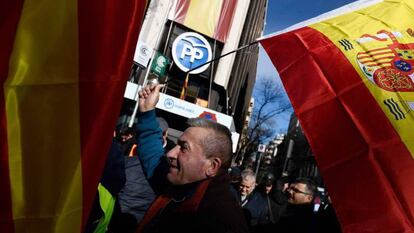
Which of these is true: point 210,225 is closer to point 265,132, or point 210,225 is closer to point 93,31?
point 93,31

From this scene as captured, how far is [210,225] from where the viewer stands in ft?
5.74

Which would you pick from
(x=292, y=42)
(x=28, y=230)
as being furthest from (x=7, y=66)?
(x=292, y=42)

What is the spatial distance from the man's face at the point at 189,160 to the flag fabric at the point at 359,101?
2.18 ft

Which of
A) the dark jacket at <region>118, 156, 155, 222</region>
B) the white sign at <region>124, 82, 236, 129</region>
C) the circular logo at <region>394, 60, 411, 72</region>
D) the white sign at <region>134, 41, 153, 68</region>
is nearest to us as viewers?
the circular logo at <region>394, 60, 411, 72</region>

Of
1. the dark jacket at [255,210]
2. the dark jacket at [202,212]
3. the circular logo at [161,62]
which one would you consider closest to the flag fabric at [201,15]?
the circular logo at [161,62]

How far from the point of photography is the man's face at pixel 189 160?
7.14ft

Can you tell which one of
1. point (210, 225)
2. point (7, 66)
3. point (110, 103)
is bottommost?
point (210, 225)

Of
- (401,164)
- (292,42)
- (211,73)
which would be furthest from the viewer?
(211,73)

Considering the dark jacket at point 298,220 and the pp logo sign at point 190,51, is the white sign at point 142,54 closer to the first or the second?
the pp logo sign at point 190,51

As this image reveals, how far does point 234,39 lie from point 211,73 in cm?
233

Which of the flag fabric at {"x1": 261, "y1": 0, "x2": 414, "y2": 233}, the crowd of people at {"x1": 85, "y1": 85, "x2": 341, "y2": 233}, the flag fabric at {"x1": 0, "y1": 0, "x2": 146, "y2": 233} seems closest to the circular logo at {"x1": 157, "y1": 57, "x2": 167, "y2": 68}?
the crowd of people at {"x1": 85, "y1": 85, "x2": 341, "y2": 233}

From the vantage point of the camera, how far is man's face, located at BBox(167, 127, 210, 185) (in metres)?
2.18

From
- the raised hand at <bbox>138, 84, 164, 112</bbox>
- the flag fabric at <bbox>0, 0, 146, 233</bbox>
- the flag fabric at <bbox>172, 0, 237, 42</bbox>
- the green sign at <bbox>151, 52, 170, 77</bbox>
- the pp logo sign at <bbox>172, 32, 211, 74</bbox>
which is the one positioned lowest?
the flag fabric at <bbox>0, 0, 146, 233</bbox>

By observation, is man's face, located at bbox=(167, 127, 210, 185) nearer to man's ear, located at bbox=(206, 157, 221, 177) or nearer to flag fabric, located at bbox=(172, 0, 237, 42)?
man's ear, located at bbox=(206, 157, 221, 177)
